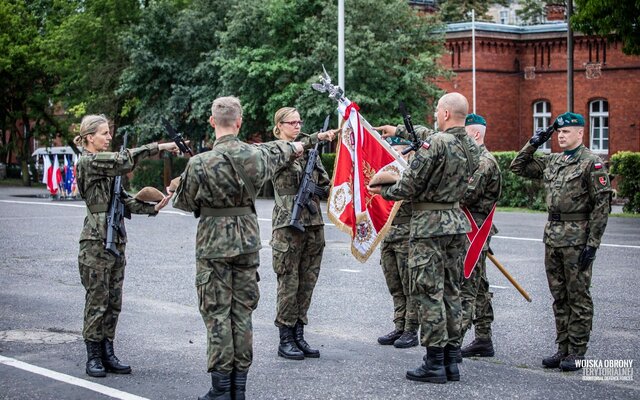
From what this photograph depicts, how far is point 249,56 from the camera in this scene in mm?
35094

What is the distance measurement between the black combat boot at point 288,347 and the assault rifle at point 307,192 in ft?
3.03

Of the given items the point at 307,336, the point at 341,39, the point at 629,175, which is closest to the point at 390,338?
the point at 307,336

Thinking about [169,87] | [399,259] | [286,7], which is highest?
[286,7]

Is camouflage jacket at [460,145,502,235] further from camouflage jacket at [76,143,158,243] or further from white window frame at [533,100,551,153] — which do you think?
white window frame at [533,100,551,153]

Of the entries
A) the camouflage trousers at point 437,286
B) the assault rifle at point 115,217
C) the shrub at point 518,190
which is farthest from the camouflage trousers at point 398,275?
the shrub at point 518,190

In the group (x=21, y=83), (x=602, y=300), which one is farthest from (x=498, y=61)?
(x=602, y=300)

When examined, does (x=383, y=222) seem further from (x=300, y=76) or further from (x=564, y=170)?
(x=300, y=76)

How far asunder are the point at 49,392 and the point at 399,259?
3518 millimetres

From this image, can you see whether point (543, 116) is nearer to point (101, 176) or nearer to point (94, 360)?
point (101, 176)

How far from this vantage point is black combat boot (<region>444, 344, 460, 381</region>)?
7590 millimetres

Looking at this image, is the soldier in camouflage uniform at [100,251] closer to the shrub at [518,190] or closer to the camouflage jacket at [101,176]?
the camouflage jacket at [101,176]

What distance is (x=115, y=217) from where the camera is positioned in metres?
7.81

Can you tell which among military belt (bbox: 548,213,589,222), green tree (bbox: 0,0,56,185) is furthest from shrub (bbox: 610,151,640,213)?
green tree (bbox: 0,0,56,185)

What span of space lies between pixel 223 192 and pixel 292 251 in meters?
1.83
